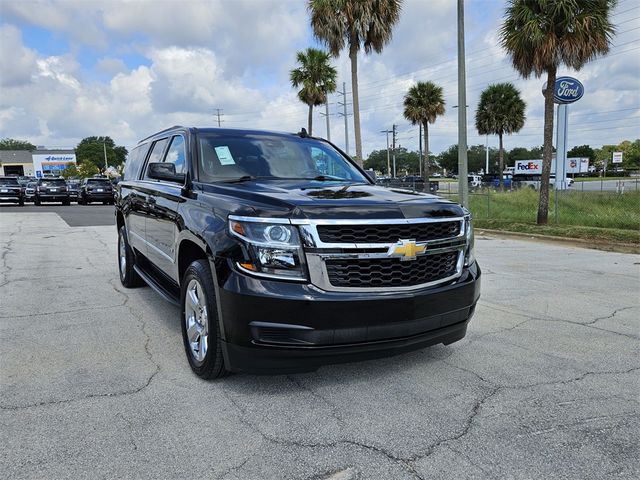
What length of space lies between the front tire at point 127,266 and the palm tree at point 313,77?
25005 mm

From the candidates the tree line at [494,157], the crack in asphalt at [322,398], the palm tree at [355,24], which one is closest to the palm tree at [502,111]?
the palm tree at [355,24]

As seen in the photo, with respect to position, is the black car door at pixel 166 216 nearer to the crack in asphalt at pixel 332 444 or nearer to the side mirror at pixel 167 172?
the side mirror at pixel 167 172

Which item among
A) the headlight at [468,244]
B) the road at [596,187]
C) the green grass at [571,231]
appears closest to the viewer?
the headlight at [468,244]

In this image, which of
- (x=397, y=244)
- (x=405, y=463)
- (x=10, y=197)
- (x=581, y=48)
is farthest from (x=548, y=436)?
(x=10, y=197)

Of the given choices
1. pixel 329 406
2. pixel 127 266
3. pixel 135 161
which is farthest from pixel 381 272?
pixel 135 161

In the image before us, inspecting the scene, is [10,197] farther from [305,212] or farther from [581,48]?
[305,212]

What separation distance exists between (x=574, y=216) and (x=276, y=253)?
14.9 meters

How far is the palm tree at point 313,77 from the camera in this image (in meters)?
31.1

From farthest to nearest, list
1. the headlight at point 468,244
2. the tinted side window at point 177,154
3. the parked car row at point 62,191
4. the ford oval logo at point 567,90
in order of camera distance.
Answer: the parked car row at point 62,191 → the ford oval logo at point 567,90 → the tinted side window at point 177,154 → the headlight at point 468,244

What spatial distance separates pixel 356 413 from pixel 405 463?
578mm

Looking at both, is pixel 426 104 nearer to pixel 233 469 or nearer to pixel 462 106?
pixel 462 106

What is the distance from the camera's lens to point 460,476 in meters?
2.48

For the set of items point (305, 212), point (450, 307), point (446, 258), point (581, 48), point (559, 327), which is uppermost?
point (581, 48)

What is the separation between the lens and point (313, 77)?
31250mm
